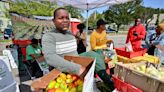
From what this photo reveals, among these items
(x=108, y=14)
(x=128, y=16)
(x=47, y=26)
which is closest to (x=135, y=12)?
(x=128, y=16)

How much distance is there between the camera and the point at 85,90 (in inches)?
59.7

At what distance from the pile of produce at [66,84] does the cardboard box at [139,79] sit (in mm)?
492

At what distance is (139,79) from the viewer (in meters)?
1.91

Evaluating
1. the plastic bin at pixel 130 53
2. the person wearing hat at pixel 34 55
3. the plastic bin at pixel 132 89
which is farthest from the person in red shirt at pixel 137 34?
the plastic bin at pixel 132 89

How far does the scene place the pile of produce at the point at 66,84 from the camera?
1763mm

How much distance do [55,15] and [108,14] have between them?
4476 cm

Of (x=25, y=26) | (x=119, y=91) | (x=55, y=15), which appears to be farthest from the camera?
(x=25, y=26)

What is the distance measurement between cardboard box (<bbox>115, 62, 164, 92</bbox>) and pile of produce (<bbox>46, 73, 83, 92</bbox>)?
492 mm

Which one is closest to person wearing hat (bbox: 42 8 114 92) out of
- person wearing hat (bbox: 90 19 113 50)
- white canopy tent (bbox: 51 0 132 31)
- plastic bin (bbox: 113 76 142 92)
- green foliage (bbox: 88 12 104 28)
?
plastic bin (bbox: 113 76 142 92)

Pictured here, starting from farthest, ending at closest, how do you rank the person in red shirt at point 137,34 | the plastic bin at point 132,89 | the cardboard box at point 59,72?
the person in red shirt at point 137,34
the plastic bin at point 132,89
the cardboard box at point 59,72

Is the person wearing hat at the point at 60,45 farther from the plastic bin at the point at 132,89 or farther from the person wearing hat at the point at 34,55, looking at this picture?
the person wearing hat at the point at 34,55

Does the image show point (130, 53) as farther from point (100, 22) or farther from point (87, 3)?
point (87, 3)

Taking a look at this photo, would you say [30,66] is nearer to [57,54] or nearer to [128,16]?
[57,54]

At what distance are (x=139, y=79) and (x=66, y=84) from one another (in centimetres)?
68
